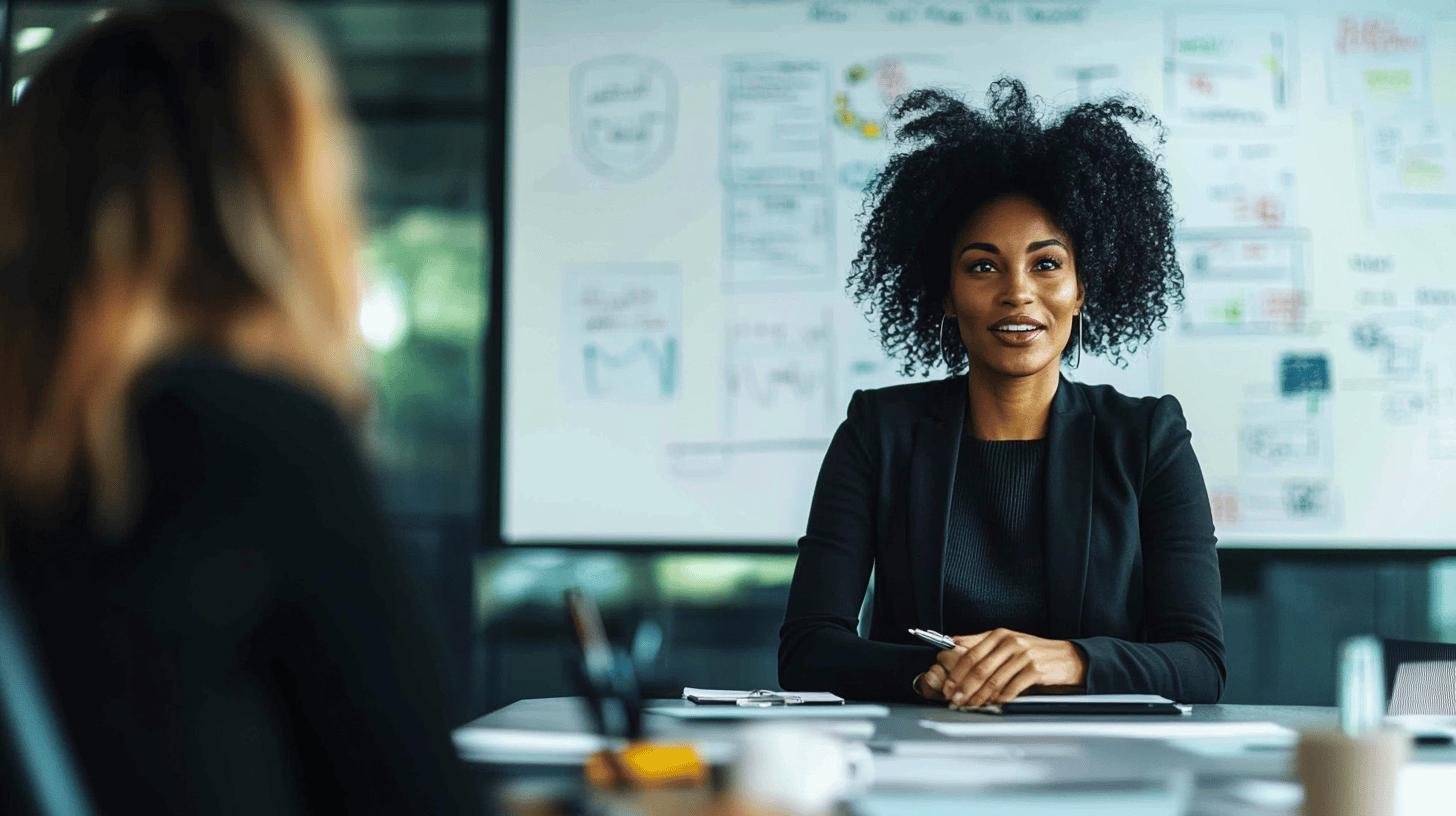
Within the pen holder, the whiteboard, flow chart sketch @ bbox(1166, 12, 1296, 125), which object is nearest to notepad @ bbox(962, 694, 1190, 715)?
the pen holder

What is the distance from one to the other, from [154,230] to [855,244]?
2.38 meters

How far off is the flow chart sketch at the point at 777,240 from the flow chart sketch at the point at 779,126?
0.15ft

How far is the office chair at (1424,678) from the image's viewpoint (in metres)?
1.94

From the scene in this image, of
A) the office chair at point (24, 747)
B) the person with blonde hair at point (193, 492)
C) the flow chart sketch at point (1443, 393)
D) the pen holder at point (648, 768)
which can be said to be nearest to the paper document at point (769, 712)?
the pen holder at point (648, 768)

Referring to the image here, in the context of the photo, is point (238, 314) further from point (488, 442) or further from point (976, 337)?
point (488, 442)

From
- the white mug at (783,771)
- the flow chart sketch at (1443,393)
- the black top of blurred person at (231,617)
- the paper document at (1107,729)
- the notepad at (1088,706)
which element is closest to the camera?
the black top of blurred person at (231,617)

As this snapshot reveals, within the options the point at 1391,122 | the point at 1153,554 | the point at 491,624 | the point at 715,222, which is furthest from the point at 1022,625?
the point at 491,624

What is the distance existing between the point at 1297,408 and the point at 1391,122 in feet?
2.21

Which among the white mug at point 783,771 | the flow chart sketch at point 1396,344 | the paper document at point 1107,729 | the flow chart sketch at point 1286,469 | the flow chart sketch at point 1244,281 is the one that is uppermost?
the flow chart sketch at point 1244,281

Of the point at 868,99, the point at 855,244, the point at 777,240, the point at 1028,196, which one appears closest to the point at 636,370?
the point at 777,240

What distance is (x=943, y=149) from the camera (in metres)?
2.52

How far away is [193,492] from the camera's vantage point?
0.79 meters

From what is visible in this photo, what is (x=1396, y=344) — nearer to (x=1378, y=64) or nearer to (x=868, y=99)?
(x=1378, y=64)

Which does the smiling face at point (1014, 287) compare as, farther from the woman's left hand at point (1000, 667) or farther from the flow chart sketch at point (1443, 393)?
the flow chart sketch at point (1443, 393)
